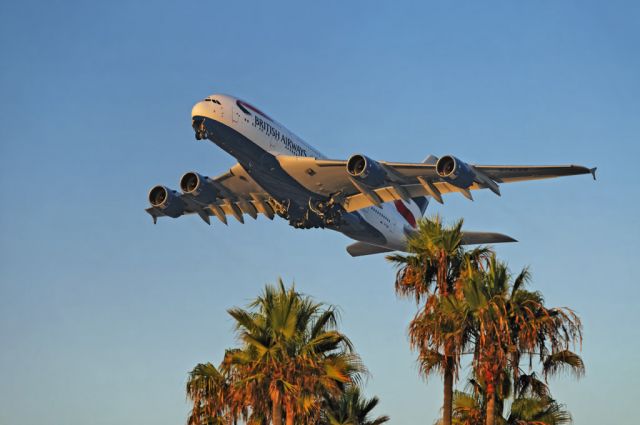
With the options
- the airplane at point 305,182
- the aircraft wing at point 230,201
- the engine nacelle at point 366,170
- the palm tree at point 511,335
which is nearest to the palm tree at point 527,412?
the palm tree at point 511,335

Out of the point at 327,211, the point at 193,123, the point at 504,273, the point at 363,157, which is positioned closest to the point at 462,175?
the point at 363,157

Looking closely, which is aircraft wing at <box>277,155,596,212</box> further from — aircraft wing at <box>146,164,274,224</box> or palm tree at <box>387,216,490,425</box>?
palm tree at <box>387,216,490,425</box>

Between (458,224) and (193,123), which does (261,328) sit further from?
(193,123)

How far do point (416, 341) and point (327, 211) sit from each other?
83.5 ft

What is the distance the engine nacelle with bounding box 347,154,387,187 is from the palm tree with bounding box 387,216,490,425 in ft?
57.9

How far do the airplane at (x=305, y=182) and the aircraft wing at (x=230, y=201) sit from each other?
61 mm

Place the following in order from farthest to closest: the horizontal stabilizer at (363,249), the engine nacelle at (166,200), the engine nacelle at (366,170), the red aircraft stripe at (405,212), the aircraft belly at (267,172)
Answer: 1. the red aircraft stripe at (405,212)
2. the horizontal stabilizer at (363,249)
3. the engine nacelle at (166,200)
4. the aircraft belly at (267,172)
5. the engine nacelle at (366,170)

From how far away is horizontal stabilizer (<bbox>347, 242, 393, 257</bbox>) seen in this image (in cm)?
5247

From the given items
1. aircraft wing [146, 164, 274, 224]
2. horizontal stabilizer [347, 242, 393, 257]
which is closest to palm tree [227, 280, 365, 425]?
aircraft wing [146, 164, 274, 224]

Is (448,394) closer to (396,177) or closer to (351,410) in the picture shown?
(351,410)

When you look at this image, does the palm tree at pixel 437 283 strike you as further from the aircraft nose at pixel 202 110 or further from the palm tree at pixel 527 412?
the aircraft nose at pixel 202 110

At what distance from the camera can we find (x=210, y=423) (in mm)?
22328

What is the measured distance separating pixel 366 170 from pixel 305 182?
15.4 ft

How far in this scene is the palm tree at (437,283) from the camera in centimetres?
1959
